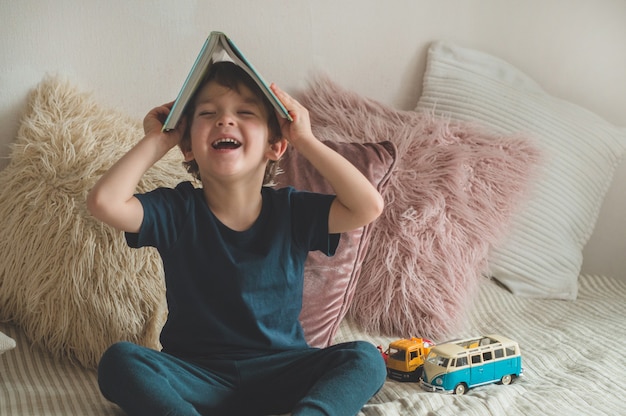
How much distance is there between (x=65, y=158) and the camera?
137cm

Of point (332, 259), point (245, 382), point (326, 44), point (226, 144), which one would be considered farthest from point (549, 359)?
point (326, 44)

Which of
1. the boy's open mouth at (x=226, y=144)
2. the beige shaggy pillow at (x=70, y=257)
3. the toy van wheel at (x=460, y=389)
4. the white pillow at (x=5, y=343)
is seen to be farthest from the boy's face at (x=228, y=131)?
the toy van wheel at (x=460, y=389)

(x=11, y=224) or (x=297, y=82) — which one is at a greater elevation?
(x=297, y=82)

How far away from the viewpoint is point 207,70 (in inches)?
45.8

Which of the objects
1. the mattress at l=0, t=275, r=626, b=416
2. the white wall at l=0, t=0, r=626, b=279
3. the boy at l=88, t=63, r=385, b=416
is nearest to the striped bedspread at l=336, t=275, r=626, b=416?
the mattress at l=0, t=275, r=626, b=416

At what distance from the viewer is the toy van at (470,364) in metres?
1.24

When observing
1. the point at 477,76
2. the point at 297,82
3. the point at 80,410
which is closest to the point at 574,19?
the point at 477,76

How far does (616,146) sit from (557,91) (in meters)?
0.23

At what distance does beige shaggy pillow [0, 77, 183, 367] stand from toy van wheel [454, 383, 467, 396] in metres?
0.53

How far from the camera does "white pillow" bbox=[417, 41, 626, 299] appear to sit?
1.84m

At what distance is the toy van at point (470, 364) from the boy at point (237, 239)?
0.14 meters

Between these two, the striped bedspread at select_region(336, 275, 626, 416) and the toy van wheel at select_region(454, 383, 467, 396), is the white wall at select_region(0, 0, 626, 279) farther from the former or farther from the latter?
the toy van wheel at select_region(454, 383, 467, 396)

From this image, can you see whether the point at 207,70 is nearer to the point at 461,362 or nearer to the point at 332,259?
the point at 332,259

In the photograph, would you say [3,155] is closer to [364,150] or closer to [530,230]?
[364,150]
